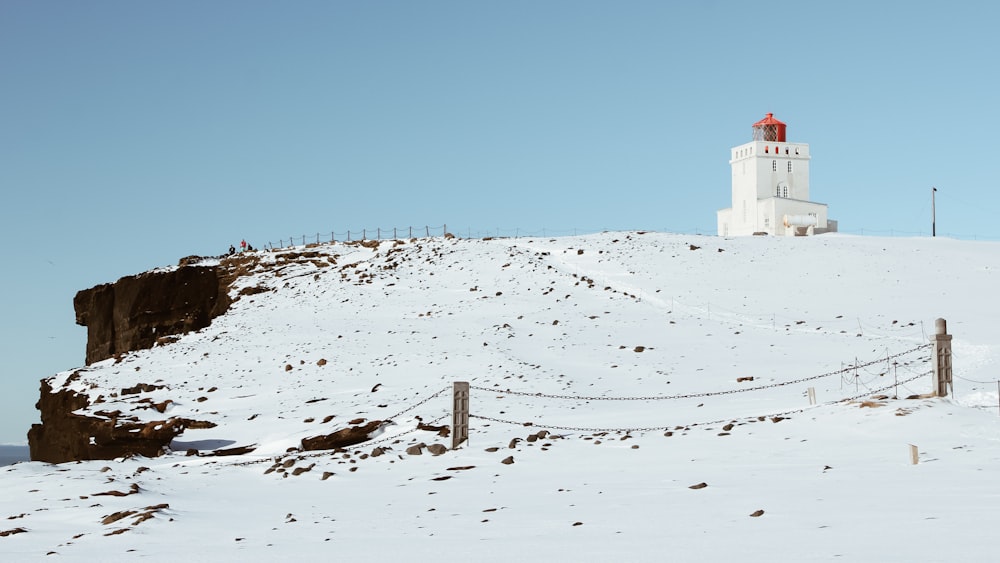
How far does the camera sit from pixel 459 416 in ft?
65.2

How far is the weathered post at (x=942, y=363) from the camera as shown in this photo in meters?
18.0

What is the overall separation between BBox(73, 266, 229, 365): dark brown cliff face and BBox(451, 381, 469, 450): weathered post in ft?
110

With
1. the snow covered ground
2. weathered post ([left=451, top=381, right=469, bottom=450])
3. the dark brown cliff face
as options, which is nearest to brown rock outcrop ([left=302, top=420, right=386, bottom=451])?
the snow covered ground

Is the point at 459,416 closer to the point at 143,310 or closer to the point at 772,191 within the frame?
the point at 143,310

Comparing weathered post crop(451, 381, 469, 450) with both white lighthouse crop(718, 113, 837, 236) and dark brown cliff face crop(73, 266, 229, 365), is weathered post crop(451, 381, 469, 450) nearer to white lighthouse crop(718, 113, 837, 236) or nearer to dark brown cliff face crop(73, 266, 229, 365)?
dark brown cliff face crop(73, 266, 229, 365)

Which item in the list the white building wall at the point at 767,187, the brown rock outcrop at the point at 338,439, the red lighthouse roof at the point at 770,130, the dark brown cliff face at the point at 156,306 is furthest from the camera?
the red lighthouse roof at the point at 770,130

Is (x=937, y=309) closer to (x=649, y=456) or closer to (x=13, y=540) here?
(x=649, y=456)

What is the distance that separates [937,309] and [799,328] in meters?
5.89

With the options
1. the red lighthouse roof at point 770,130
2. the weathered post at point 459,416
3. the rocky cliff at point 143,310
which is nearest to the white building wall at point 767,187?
the red lighthouse roof at point 770,130

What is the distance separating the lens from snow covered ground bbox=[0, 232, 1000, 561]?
11.3 meters

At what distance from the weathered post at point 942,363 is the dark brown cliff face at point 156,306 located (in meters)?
40.0

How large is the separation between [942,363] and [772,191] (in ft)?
199

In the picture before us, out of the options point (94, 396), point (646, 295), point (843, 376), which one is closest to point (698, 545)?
point (843, 376)

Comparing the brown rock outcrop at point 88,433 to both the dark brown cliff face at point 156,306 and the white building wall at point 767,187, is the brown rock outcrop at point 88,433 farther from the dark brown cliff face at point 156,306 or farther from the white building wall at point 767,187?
the white building wall at point 767,187
